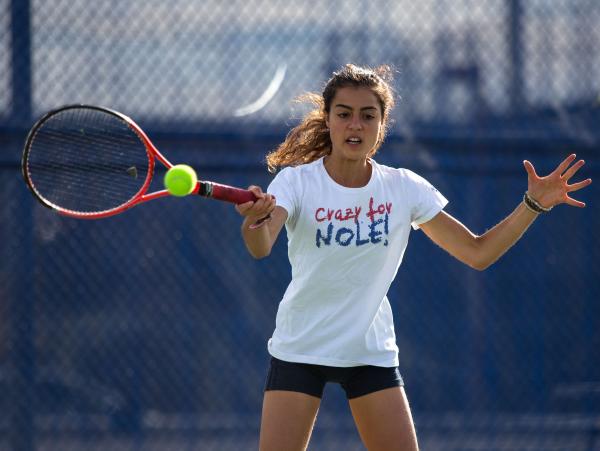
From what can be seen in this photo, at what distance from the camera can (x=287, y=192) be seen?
10.4 feet

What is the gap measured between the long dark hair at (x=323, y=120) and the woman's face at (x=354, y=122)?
A: 3 cm

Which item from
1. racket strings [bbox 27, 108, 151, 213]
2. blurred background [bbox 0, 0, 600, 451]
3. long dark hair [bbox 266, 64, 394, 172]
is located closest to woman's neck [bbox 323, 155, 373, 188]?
long dark hair [bbox 266, 64, 394, 172]

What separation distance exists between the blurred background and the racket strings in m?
0.64

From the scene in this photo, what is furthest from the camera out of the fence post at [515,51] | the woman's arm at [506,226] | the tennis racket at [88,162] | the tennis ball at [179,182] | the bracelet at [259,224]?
the fence post at [515,51]

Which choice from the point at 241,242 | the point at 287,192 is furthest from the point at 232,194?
the point at 241,242

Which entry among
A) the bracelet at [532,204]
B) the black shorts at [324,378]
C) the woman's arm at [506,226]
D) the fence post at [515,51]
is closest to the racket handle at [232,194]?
the black shorts at [324,378]

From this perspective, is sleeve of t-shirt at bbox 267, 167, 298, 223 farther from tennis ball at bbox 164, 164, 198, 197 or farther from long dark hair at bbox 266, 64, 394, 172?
tennis ball at bbox 164, 164, 198, 197

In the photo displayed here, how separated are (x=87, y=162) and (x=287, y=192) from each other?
1185mm

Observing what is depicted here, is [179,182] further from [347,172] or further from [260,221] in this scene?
[347,172]

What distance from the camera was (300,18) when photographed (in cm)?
509

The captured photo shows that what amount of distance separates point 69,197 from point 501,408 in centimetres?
267

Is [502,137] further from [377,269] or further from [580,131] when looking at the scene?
[377,269]

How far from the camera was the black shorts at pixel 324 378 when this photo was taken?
125 inches

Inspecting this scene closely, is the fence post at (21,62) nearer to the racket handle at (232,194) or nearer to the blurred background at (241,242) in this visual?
the blurred background at (241,242)
